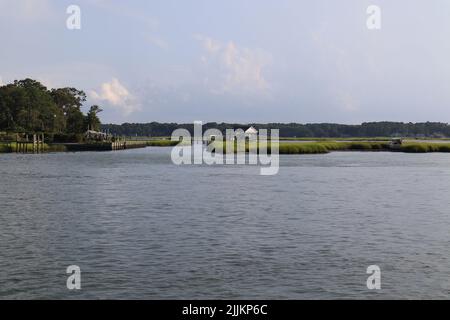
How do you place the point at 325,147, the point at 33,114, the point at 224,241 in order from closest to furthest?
the point at 224,241 → the point at 325,147 → the point at 33,114

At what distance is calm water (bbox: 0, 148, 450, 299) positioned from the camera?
70.1 feet

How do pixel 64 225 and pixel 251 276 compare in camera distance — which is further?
pixel 64 225

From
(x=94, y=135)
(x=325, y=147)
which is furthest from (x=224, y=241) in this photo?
(x=94, y=135)

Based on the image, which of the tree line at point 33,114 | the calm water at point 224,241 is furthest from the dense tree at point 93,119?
the calm water at point 224,241

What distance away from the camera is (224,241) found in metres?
29.1

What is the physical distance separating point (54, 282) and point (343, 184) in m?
43.0

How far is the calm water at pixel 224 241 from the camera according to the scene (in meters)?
21.4

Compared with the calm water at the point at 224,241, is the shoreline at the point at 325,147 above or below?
above

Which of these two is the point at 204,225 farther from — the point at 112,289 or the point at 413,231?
the point at 112,289

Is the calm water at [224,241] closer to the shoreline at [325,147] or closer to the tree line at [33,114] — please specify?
the shoreline at [325,147]

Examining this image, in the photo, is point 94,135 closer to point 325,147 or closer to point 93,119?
point 93,119

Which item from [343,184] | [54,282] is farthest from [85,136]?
[54,282]

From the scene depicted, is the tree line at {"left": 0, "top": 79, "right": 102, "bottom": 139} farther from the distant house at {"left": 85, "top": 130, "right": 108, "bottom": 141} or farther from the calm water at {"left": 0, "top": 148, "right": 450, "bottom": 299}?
the calm water at {"left": 0, "top": 148, "right": 450, "bottom": 299}

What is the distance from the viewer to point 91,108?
192125 mm
